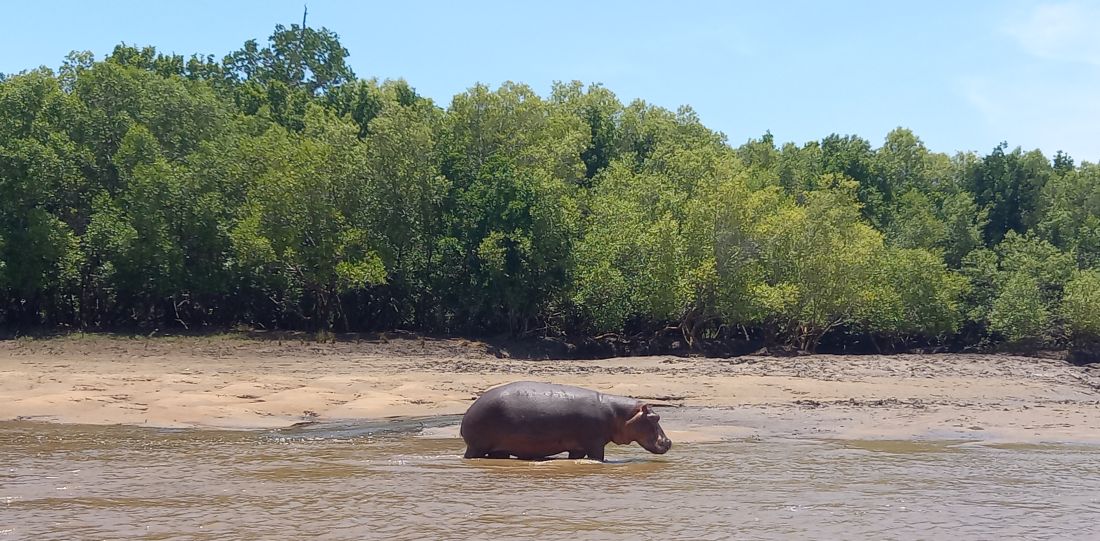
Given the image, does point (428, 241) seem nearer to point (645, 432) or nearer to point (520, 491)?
point (645, 432)

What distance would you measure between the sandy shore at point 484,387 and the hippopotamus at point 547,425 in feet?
8.58

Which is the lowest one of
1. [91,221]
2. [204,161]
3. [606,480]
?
[606,480]

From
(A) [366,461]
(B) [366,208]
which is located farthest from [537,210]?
(A) [366,461]

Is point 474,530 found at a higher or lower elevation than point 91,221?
lower

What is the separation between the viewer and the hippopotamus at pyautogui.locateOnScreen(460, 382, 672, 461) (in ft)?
45.5

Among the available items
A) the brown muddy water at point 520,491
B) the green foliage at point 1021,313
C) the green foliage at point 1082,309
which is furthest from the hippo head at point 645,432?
the green foliage at point 1021,313

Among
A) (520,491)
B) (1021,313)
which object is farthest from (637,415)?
(1021,313)

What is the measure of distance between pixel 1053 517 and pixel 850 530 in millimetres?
2334

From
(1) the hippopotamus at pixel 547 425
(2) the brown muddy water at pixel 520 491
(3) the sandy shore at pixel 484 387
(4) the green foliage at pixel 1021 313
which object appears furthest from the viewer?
(4) the green foliage at pixel 1021 313

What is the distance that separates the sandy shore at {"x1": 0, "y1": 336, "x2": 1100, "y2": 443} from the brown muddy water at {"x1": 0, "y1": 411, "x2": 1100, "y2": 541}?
2.50 m

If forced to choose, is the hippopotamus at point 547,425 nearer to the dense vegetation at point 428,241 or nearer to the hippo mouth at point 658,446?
the hippo mouth at point 658,446

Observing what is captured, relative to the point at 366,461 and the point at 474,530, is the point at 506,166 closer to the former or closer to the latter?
the point at 366,461

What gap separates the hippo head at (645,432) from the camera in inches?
570

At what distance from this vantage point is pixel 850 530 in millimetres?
9789
